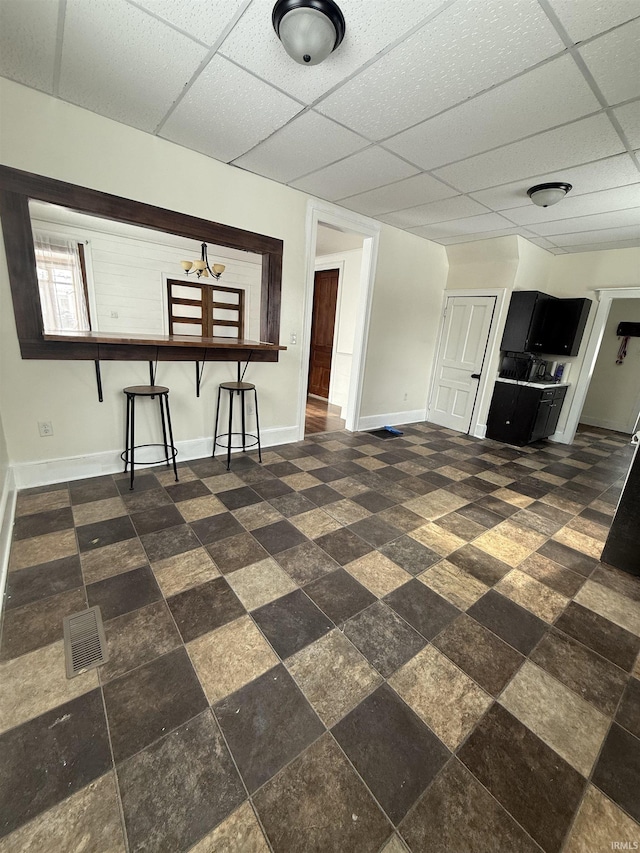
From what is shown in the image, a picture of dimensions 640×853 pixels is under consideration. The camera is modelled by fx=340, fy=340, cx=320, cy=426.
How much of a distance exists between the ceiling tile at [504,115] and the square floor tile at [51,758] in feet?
11.4

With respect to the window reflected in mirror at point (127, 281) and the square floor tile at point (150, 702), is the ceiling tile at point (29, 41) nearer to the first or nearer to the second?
the window reflected in mirror at point (127, 281)

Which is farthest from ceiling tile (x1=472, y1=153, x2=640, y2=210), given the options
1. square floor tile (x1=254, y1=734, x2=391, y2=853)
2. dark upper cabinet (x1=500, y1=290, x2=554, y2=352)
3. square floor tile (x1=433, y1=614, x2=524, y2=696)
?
square floor tile (x1=254, y1=734, x2=391, y2=853)

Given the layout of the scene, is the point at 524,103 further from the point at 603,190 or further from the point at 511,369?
the point at 511,369

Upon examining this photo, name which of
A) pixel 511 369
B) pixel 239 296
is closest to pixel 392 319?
pixel 511 369

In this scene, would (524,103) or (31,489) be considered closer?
(524,103)

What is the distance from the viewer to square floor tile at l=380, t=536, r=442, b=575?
2.16m

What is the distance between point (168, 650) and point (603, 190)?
14.9 ft

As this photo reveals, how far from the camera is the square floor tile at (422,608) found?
173cm

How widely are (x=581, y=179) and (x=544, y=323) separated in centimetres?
242

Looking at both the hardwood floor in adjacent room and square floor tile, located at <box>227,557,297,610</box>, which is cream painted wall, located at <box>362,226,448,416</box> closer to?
the hardwood floor in adjacent room

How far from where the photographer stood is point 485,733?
127 centimetres

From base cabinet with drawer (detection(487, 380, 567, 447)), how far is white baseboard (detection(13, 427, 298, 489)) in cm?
408

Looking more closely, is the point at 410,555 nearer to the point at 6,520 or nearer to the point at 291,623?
the point at 291,623

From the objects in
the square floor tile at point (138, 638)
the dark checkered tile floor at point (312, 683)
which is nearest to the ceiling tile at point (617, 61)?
the dark checkered tile floor at point (312, 683)
